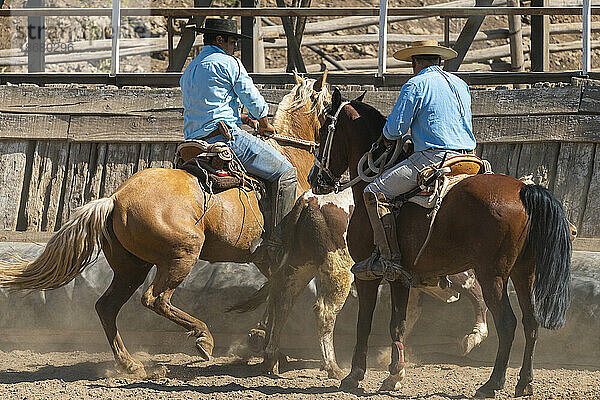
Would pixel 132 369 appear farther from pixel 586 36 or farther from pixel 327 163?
pixel 586 36

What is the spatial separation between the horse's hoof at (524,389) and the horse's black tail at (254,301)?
2.36 meters

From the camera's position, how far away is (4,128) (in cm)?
880

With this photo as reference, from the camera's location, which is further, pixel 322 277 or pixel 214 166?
pixel 322 277

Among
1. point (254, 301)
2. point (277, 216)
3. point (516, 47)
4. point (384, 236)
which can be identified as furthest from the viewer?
point (516, 47)

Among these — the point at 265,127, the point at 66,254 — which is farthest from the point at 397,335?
the point at 66,254

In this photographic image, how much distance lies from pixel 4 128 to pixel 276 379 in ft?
14.7

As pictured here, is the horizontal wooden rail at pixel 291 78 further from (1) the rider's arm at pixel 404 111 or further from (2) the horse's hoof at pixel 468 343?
(2) the horse's hoof at pixel 468 343

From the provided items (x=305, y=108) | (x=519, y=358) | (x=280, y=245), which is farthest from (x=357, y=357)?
(x=305, y=108)

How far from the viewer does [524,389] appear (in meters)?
5.36

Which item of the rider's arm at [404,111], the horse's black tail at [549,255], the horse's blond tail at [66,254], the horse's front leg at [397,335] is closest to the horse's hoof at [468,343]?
the horse's front leg at [397,335]

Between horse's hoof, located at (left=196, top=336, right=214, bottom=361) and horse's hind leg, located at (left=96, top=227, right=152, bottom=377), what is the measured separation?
0.50m

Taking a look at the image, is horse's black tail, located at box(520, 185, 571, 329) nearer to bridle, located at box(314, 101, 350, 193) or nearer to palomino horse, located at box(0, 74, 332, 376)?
bridle, located at box(314, 101, 350, 193)

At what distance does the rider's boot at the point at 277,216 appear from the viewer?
6.61 m

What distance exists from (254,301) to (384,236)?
5.72 feet
